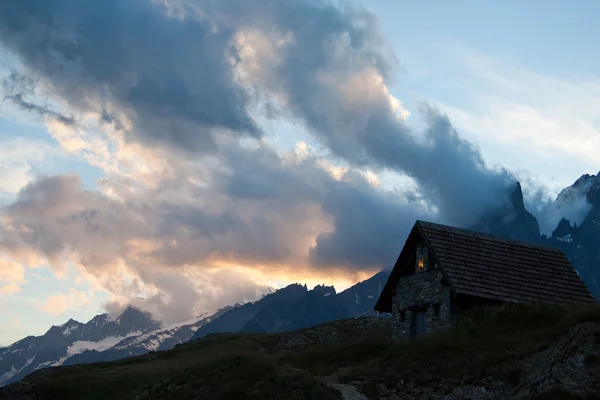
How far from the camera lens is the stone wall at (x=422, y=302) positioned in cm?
4256

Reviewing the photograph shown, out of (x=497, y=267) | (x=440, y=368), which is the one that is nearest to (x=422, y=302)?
(x=497, y=267)

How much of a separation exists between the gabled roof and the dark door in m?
3.59

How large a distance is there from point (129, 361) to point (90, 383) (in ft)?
66.1

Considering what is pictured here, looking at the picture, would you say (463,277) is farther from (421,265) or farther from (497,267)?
(421,265)

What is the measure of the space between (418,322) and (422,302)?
59.0 inches

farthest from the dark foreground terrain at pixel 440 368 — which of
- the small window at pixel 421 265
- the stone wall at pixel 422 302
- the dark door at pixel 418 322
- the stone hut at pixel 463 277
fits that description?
the small window at pixel 421 265

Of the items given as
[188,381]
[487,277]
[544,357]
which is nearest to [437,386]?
[544,357]

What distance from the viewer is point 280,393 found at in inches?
1205

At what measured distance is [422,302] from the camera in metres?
44.5

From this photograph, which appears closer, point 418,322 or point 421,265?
point 418,322

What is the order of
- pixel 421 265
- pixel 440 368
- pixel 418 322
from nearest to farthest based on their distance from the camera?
pixel 440 368, pixel 418 322, pixel 421 265

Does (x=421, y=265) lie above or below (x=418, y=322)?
above

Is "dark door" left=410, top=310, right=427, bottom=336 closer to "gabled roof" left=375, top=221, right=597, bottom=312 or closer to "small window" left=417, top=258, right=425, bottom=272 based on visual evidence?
"small window" left=417, top=258, right=425, bottom=272

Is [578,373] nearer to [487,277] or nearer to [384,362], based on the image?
[384,362]
